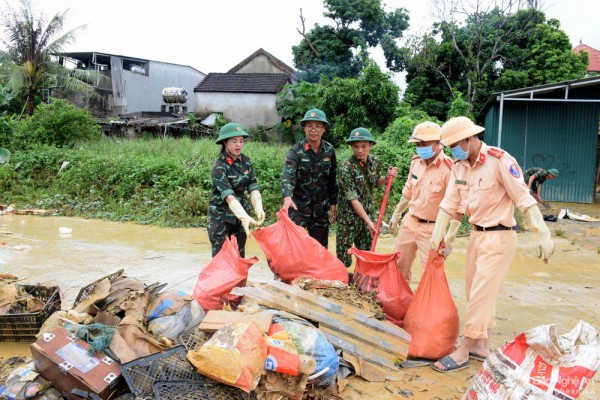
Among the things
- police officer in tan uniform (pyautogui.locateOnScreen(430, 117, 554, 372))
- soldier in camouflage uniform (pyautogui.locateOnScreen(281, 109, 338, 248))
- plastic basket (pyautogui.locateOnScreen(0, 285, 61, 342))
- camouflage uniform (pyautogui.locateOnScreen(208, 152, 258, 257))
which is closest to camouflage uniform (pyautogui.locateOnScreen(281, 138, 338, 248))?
soldier in camouflage uniform (pyautogui.locateOnScreen(281, 109, 338, 248))

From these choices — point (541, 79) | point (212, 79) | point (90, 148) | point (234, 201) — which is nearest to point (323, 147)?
point (234, 201)

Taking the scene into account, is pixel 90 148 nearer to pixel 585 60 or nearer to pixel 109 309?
pixel 109 309

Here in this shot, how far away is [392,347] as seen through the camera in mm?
3225

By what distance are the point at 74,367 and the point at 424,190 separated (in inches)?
108

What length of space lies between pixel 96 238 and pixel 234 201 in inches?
183

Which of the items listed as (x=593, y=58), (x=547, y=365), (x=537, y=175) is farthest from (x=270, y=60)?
(x=547, y=365)

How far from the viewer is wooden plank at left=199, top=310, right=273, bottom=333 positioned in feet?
9.52

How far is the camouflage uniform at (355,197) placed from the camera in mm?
4324

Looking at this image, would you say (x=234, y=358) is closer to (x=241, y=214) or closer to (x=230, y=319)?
(x=230, y=319)

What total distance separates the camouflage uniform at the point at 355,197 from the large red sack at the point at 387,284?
2.44 feet

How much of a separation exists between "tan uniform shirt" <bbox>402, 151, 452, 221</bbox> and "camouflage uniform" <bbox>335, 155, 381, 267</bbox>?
0.54 m

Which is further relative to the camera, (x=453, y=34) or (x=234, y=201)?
(x=453, y=34)

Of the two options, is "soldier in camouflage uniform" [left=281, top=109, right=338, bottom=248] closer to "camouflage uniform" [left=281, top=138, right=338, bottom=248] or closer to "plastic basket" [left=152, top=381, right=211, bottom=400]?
"camouflage uniform" [left=281, top=138, right=338, bottom=248]

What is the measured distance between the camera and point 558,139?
12.1 metres
